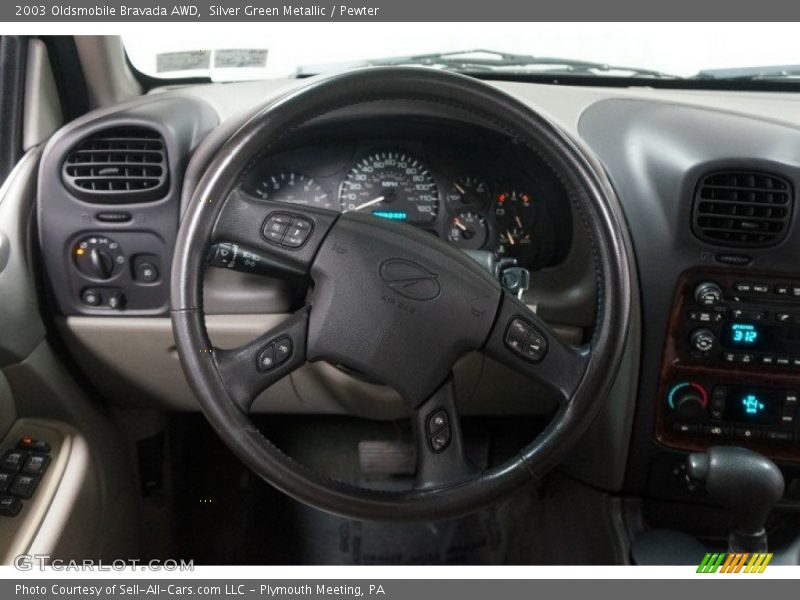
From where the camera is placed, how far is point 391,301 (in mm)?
1092

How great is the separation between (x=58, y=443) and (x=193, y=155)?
61cm

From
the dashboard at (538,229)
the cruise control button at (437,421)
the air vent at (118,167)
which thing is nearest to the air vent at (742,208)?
the dashboard at (538,229)

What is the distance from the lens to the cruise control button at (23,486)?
1.30m

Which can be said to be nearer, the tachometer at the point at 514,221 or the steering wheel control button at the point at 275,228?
the steering wheel control button at the point at 275,228

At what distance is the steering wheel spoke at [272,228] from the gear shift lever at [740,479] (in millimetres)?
705

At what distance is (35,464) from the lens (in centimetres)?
137


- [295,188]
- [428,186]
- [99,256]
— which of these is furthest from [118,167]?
[428,186]

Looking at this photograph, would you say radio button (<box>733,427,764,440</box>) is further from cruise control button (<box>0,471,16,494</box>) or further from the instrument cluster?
cruise control button (<box>0,471,16,494</box>)

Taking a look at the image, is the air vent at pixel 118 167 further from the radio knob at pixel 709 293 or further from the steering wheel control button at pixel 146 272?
the radio knob at pixel 709 293

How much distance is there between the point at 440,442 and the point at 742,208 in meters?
0.70

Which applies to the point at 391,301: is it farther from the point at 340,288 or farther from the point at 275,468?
the point at 275,468

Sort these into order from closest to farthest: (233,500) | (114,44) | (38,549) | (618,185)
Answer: (38,549), (618,185), (114,44), (233,500)

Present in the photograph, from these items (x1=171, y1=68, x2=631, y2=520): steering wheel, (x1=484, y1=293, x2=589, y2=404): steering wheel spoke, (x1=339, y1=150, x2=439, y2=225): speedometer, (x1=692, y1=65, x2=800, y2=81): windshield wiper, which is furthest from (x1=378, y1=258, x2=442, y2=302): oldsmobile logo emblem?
(x1=692, y1=65, x2=800, y2=81): windshield wiper

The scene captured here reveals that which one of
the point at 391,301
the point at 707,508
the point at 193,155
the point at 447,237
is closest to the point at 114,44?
the point at 193,155
